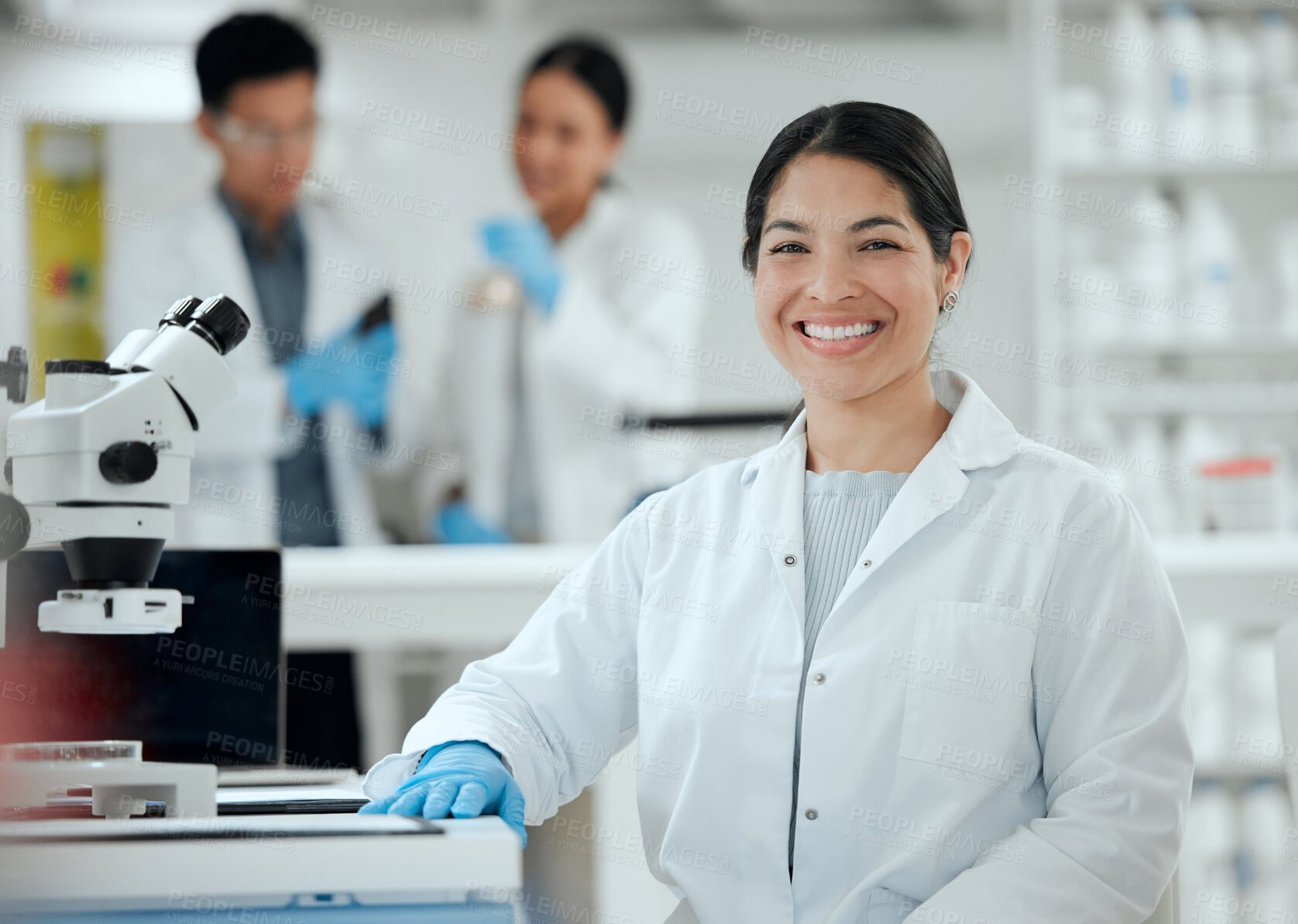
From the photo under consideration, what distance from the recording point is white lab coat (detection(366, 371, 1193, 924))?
104 cm

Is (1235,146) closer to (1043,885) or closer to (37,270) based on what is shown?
(1043,885)

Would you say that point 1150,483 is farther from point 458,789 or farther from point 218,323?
point 218,323

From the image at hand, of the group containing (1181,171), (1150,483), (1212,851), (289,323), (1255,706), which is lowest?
(1212,851)

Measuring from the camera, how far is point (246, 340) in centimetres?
310

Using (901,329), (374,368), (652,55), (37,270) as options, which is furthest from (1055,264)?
(37,270)

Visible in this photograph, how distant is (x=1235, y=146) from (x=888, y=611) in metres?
2.42

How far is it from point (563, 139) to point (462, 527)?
1.14m

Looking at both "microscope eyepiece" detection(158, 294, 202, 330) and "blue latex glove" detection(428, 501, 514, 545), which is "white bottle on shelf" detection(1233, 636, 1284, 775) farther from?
"microscope eyepiece" detection(158, 294, 202, 330)

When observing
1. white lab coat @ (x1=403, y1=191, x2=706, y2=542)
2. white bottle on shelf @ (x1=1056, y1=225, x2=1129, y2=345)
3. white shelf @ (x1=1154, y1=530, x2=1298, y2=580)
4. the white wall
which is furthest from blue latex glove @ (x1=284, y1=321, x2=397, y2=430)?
white shelf @ (x1=1154, y1=530, x2=1298, y2=580)

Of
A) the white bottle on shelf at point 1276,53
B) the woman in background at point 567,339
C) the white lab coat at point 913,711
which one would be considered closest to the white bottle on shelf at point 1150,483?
the white bottle on shelf at point 1276,53

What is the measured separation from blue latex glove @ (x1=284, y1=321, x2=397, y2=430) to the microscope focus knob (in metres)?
2.34

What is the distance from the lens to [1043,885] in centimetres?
102

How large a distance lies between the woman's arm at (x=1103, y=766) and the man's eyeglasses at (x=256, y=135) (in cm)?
273

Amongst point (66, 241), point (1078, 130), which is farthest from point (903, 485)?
point (66, 241)
